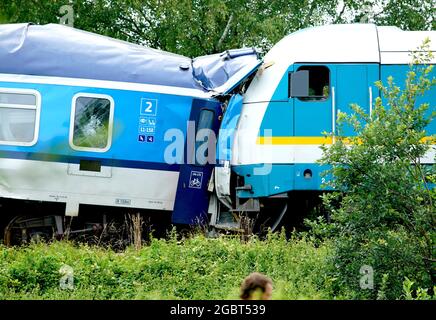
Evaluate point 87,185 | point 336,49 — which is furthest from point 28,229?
point 336,49

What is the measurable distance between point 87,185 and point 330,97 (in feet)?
12.7

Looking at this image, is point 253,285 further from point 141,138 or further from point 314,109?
point 141,138

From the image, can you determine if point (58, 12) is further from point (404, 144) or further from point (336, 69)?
point (404, 144)

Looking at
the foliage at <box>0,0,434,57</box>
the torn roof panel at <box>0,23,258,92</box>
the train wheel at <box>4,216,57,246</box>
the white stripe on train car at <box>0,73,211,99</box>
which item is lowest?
the train wheel at <box>4,216,57,246</box>

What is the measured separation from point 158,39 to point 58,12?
2430 millimetres

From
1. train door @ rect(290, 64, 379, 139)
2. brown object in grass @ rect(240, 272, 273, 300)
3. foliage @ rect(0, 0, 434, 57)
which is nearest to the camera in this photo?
brown object in grass @ rect(240, 272, 273, 300)

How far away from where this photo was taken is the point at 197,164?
15383mm

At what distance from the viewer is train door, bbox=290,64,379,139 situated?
14.9 m

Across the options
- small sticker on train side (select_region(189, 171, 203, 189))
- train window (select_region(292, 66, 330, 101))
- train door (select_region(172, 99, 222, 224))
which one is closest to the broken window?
train door (select_region(172, 99, 222, 224))

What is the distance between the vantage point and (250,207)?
1529 cm

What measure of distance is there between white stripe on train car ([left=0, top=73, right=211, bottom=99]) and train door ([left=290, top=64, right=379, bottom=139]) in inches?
58.8

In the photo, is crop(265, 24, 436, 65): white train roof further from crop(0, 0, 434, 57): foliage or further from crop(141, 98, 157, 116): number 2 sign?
crop(0, 0, 434, 57): foliage

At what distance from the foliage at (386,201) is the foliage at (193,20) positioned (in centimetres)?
1211
